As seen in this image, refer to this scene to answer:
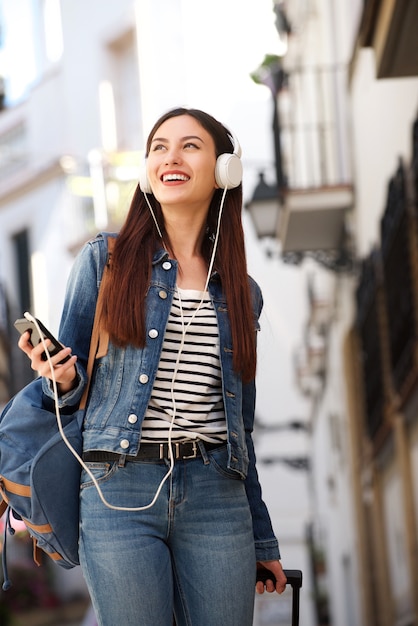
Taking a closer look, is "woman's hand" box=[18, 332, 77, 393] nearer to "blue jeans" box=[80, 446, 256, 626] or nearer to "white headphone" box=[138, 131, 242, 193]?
"blue jeans" box=[80, 446, 256, 626]

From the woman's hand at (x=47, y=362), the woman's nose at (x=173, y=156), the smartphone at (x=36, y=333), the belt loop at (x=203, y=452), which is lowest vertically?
the belt loop at (x=203, y=452)

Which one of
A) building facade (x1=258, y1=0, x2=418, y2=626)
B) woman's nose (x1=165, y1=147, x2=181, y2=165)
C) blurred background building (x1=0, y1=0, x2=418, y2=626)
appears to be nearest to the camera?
woman's nose (x1=165, y1=147, x2=181, y2=165)

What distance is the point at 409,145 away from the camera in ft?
24.1

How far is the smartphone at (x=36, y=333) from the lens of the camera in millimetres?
2590

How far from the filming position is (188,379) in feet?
9.37

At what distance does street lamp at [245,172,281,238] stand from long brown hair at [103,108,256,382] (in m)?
7.92

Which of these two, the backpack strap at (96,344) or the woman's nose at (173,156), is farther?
the woman's nose at (173,156)

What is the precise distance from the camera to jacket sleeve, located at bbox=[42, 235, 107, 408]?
113 inches

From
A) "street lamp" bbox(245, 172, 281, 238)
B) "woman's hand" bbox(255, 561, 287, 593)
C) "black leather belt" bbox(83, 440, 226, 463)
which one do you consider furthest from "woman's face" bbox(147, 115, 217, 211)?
"street lamp" bbox(245, 172, 281, 238)

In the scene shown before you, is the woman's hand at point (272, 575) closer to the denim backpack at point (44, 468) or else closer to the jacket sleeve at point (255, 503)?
the jacket sleeve at point (255, 503)

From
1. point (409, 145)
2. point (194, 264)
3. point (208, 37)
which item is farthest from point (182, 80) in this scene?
point (194, 264)

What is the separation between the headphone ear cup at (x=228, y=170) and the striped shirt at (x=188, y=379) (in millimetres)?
283

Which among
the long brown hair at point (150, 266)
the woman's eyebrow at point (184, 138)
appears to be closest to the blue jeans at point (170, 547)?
the long brown hair at point (150, 266)

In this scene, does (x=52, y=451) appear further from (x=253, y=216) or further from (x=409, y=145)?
(x=253, y=216)
